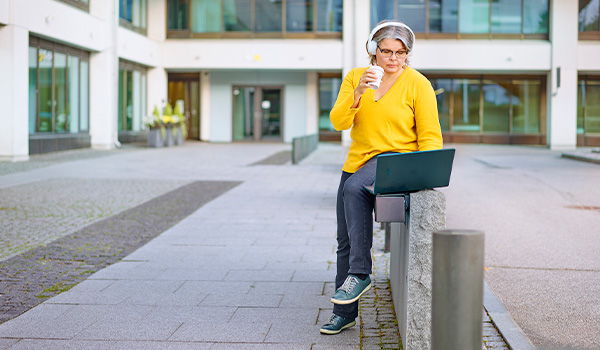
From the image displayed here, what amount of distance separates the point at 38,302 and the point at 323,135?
27154 mm

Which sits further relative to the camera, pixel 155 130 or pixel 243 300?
pixel 155 130

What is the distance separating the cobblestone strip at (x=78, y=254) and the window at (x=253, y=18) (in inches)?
811

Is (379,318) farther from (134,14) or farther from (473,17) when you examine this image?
(473,17)

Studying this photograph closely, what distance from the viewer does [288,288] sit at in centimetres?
504

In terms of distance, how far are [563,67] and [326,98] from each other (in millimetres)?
9630

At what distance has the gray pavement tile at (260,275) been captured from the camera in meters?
5.34

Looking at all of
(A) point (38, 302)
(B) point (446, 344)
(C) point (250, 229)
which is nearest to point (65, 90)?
(C) point (250, 229)

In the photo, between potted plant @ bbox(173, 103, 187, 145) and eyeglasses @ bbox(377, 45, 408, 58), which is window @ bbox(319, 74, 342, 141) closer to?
potted plant @ bbox(173, 103, 187, 145)

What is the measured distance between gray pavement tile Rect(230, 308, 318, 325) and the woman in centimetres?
52

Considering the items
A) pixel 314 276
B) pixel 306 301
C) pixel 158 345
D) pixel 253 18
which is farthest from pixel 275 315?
pixel 253 18

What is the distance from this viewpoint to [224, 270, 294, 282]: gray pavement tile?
534 centimetres

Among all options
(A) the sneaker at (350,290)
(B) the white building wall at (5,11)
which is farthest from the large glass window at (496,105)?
(A) the sneaker at (350,290)

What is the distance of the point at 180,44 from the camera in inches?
1160

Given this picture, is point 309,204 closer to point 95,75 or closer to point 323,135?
point 95,75
